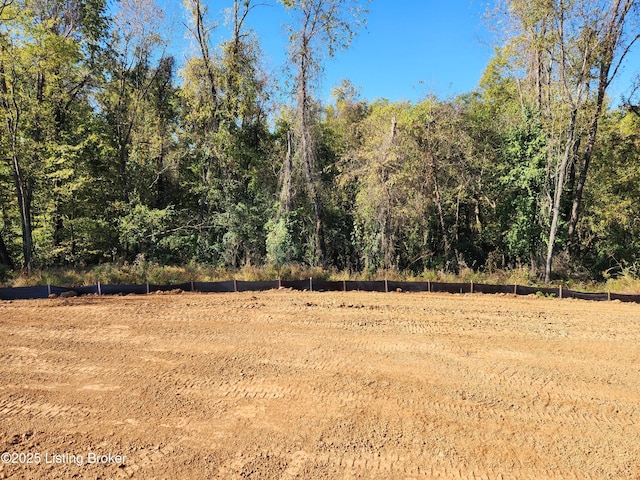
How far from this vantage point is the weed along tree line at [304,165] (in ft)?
41.1

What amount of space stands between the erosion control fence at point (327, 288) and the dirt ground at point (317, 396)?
2.12 metres

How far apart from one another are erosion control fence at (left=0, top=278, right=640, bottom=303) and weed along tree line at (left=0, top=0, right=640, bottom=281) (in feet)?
7.62

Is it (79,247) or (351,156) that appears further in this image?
A: (79,247)

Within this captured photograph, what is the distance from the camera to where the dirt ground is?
345 cm

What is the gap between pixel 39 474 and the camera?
327cm

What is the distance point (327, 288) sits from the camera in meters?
11.0

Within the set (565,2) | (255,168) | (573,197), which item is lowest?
(573,197)

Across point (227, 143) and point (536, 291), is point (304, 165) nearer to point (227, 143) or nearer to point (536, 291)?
point (227, 143)

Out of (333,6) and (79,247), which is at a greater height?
(333,6)

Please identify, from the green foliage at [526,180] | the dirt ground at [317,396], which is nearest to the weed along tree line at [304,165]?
A: the green foliage at [526,180]

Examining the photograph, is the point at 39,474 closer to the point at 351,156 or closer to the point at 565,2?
the point at 351,156

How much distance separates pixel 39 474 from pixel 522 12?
587 inches

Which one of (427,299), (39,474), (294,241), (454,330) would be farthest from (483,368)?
(294,241)

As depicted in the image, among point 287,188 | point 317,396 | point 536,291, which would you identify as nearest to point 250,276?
point 287,188
